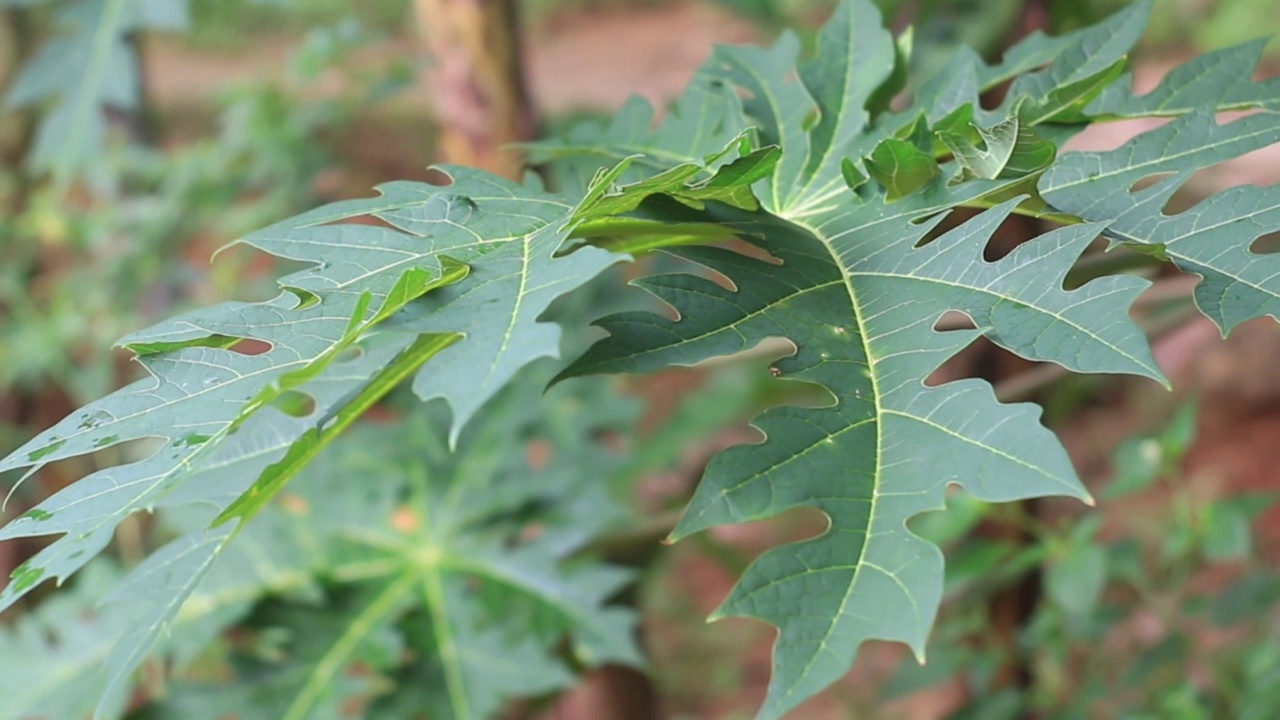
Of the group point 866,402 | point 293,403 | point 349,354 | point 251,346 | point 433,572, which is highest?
point 866,402

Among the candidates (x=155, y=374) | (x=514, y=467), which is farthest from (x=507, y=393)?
(x=155, y=374)

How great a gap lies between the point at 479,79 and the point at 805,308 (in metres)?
0.90

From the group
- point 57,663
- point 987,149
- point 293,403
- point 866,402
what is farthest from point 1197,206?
point 57,663

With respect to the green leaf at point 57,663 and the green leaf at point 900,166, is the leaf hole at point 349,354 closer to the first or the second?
the green leaf at point 900,166

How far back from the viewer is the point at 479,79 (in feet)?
4.41

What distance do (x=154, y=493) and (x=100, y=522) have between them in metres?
0.02

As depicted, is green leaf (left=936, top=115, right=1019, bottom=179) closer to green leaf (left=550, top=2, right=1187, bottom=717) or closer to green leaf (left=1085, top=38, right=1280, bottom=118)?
green leaf (left=550, top=2, right=1187, bottom=717)

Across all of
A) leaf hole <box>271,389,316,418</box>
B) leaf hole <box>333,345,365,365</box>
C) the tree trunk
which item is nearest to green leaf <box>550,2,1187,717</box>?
leaf hole <box>333,345,365,365</box>

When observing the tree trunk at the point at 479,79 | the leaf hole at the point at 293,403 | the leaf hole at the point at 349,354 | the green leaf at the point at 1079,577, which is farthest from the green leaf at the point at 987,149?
the tree trunk at the point at 479,79

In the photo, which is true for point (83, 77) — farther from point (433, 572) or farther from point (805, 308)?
point (805, 308)

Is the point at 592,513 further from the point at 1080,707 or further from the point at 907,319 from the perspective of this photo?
the point at 907,319

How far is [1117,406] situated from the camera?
2869mm

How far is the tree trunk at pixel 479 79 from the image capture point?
1.33 m

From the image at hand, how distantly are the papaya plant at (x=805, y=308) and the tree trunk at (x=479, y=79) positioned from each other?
0.62m
